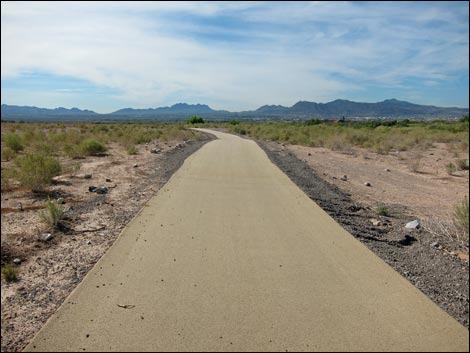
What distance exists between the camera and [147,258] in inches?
259

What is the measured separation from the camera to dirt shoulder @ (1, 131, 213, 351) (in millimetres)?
5016

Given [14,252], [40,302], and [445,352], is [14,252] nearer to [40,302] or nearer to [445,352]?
[40,302]

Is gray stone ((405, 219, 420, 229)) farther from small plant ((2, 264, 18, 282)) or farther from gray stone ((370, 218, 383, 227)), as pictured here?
small plant ((2, 264, 18, 282))

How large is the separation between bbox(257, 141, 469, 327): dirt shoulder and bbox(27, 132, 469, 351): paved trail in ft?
1.35

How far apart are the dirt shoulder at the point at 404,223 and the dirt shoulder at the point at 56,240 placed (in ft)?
14.8

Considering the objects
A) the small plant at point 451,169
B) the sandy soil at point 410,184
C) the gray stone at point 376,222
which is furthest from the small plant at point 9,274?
the small plant at point 451,169

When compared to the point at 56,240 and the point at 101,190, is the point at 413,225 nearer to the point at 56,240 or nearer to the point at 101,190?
the point at 56,240

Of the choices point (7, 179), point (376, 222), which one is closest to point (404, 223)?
point (376, 222)

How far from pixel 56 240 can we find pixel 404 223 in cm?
723

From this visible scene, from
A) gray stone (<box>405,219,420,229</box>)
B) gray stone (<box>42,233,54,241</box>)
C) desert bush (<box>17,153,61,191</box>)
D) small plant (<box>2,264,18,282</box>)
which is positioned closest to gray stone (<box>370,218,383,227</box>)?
gray stone (<box>405,219,420,229</box>)

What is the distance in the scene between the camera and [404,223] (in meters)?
10.1

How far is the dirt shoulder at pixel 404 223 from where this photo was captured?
6016mm

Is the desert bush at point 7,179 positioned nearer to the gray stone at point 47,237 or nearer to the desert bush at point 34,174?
the desert bush at point 34,174

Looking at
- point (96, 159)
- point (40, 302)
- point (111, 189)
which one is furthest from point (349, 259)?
point (96, 159)
